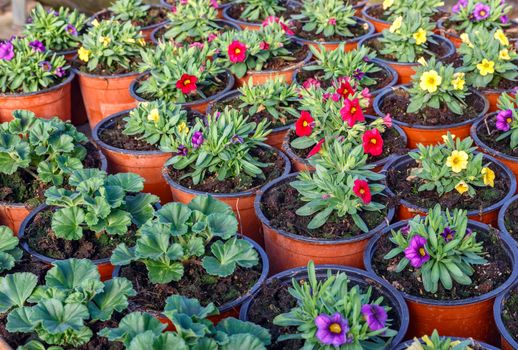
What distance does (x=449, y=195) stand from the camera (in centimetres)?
316

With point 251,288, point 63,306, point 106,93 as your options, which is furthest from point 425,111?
point 63,306

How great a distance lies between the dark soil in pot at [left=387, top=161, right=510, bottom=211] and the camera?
3.12m

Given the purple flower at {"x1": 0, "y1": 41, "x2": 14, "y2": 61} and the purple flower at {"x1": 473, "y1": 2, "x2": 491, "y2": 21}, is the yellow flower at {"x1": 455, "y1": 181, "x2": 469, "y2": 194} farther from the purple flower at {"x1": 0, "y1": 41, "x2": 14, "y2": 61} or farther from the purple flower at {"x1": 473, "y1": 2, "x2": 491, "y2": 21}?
the purple flower at {"x1": 0, "y1": 41, "x2": 14, "y2": 61}

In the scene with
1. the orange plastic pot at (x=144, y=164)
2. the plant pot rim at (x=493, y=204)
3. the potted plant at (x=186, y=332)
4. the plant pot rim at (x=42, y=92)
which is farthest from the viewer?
the plant pot rim at (x=42, y=92)

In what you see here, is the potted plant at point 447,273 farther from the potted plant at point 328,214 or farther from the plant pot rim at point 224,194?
the plant pot rim at point 224,194

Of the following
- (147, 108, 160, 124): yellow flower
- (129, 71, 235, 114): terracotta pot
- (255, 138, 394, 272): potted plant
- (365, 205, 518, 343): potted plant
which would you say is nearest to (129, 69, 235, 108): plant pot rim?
(129, 71, 235, 114): terracotta pot

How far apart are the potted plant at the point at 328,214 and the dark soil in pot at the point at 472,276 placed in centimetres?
15

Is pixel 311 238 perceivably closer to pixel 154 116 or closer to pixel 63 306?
pixel 63 306

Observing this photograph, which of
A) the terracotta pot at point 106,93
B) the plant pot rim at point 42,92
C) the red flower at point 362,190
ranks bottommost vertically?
the terracotta pot at point 106,93

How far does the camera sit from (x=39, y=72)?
14.3ft

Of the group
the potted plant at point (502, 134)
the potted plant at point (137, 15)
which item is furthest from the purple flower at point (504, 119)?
the potted plant at point (137, 15)

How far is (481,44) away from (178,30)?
86.9 inches

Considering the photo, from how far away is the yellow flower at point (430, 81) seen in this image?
12.3 feet

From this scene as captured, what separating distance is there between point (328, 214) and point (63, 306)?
1.22m
